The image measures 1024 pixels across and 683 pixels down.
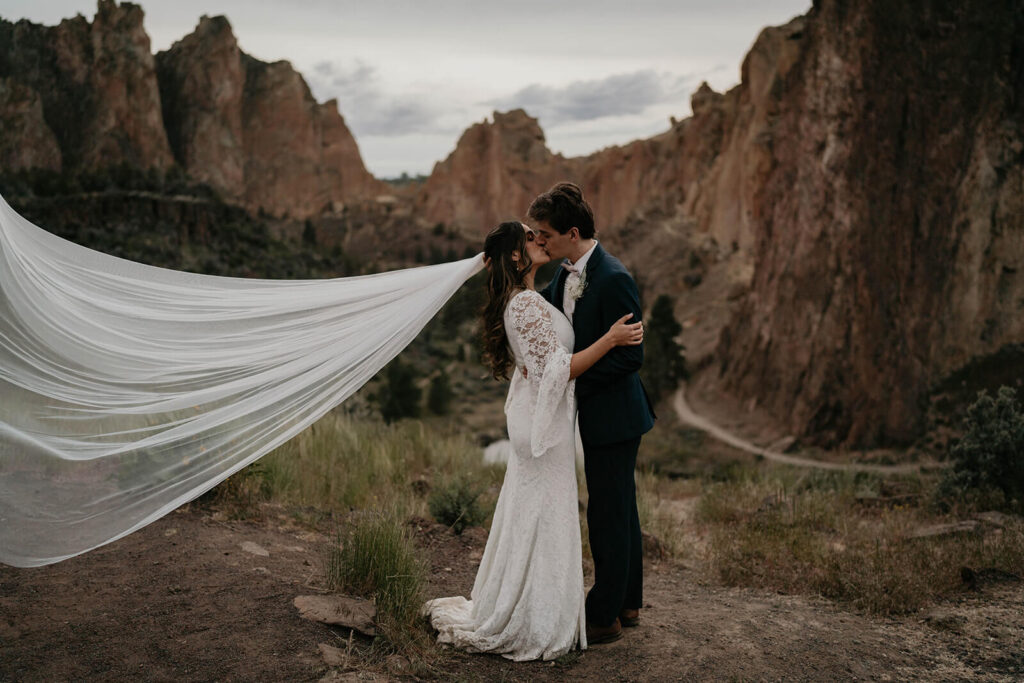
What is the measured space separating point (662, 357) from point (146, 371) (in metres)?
26.1

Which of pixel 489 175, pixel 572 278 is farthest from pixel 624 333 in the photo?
pixel 489 175

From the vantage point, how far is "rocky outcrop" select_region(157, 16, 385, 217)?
7419cm

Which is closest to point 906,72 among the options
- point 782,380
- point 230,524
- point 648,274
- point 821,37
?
point 821,37

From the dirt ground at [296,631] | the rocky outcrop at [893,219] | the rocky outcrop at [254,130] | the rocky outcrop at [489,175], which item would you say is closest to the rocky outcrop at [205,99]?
the rocky outcrop at [254,130]

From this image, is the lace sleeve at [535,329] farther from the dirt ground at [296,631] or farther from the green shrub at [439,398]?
the green shrub at [439,398]

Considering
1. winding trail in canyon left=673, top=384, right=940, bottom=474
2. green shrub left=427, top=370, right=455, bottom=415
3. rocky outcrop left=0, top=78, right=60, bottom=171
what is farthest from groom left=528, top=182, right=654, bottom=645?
green shrub left=427, top=370, right=455, bottom=415

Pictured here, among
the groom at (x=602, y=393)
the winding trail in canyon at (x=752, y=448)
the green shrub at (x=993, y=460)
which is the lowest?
the winding trail in canyon at (x=752, y=448)

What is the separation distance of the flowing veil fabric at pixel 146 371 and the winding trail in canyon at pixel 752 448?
44.0 ft

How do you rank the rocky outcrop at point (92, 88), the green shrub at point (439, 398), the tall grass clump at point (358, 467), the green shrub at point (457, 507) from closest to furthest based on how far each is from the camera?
1. the green shrub at point (457, 507)
2. the tall grass clump at point (358, 467)
3. the rocky outcrop at point (92, 88)
4. the green shrub at point (439, 398)

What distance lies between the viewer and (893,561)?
494 centimetres

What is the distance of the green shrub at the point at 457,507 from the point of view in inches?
223

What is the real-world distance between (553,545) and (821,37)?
24.4m

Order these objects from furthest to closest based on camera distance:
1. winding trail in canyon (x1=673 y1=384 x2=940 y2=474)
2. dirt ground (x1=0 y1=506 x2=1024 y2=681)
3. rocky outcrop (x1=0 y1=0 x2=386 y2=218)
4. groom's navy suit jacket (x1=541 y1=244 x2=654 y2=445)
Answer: rocky outcrop (x1=0 y1=0 x2=386 y2=218) → winding trail in canyon (x1=673 y1=384 x2=940 y2=474) → groom's navy suit jacket (x1=541 y1=244 x2=654 y2=445) → dirt ground (x1=0 y1=506 x2=1024 y2=681)

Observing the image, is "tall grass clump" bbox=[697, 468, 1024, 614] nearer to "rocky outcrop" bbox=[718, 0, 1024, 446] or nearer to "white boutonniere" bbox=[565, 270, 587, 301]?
"white boutonniere" bbox=[565, 270, 587, 301]
